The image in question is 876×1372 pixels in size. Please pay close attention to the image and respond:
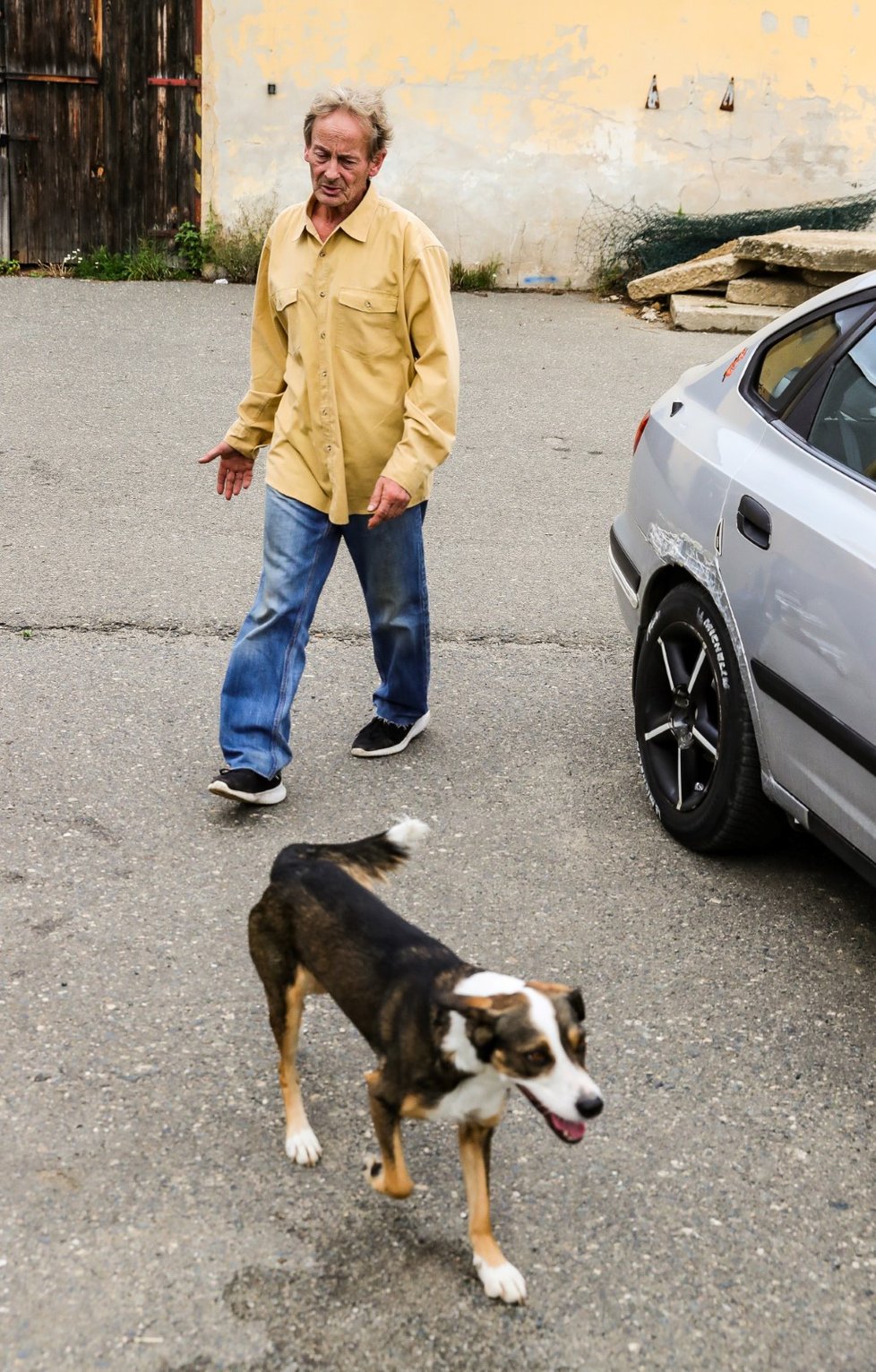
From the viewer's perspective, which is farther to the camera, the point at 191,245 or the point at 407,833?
the point at 191,245

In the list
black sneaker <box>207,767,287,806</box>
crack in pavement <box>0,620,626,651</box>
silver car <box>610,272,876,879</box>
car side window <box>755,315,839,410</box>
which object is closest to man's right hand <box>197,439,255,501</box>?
black sneaker <box>207,767,287,806</box>

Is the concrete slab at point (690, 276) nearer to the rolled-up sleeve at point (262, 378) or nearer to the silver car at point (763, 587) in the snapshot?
the silver car at point (763, 587)

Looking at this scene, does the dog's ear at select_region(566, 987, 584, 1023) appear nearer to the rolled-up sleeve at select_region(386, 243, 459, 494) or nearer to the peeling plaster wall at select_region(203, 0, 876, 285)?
the rolled-up sleeve at select_region(386, 243, 459, 494)

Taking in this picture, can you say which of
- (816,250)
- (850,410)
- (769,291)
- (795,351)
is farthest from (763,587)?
(769,291)

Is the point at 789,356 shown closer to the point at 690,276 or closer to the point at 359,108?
the point at 359,108

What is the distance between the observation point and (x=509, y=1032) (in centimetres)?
234

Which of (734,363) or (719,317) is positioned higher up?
(734,363)

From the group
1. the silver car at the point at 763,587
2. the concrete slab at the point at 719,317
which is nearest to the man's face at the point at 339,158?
the silver car at the point at 763,587

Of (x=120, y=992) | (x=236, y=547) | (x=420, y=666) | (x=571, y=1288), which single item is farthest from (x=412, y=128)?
(x=571, y=1288)

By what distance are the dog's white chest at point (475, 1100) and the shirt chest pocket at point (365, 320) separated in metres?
2.51

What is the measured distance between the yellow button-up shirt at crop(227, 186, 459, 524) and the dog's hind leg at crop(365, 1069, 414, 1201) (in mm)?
2132

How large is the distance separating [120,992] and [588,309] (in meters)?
10.1

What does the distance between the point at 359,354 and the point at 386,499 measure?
1.47 ft

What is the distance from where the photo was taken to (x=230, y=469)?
4.76m
